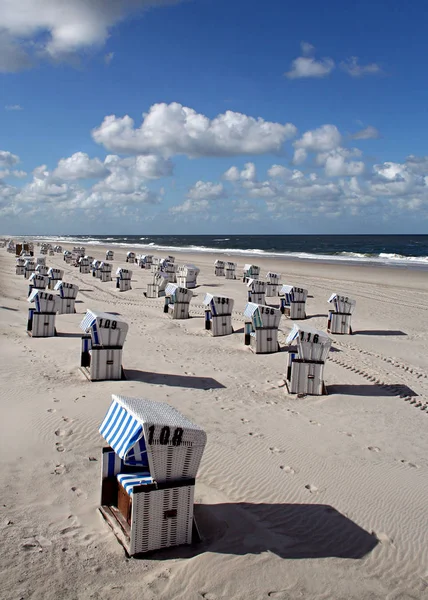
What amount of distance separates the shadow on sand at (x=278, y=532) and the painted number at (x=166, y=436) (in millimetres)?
1148

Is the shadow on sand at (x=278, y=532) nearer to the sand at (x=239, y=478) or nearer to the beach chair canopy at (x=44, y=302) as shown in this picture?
the sand at (x=239, y=478)

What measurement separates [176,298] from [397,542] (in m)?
14.7

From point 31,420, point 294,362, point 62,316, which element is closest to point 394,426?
point 294,362

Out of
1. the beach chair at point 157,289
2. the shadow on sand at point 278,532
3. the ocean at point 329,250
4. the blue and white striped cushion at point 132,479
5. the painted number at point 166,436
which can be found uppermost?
the ocean at point 329,250

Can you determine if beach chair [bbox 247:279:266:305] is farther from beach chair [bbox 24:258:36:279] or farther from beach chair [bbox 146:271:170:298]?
beach chair [bbox 24:258:36:279]

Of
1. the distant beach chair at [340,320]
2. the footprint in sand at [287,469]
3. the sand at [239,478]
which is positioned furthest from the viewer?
the distant beach chair at [340,320]

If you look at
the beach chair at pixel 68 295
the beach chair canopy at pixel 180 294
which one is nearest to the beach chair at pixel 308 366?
the beach chair canopy at pixel 180 294

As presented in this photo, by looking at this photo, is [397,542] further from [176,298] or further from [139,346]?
[176,298]

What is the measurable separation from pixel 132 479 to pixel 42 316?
10.9m

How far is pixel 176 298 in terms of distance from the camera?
19.5 m

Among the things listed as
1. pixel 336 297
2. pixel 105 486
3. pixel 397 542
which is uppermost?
pixel 336 297

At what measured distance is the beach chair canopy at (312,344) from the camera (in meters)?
10.7

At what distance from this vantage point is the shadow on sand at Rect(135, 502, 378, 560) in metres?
5.16

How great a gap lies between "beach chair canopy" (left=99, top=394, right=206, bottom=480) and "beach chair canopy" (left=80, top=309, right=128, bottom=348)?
5480mm
